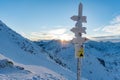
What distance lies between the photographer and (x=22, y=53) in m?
36.1

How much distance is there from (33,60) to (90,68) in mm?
41083

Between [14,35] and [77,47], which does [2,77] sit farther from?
[14,35]

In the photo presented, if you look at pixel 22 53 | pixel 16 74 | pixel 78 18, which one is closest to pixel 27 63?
pixel 22 53

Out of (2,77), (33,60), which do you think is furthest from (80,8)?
(33,60)

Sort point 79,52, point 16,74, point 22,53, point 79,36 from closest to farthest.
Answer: point 79,52 < point 79,36 < point 16,74 < point 22,53

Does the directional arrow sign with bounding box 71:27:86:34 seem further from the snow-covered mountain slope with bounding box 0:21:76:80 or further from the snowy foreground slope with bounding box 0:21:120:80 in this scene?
the snow-covered mountain slope with bounding box 0:21:76:80

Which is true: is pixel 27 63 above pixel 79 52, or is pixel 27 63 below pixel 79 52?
below

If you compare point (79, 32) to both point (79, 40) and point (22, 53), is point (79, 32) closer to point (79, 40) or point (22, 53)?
point (79, 40)

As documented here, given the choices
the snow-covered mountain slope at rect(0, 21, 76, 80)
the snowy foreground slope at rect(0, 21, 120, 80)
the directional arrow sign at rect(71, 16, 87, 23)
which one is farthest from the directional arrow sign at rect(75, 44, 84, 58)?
the snow-covered mountain slope at rect(0, 21, 76, 80)

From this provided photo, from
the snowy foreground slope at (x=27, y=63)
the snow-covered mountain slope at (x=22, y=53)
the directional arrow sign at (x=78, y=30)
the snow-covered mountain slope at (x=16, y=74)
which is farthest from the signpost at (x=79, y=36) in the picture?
the snow-covered mountain slope at (x=22, y=53)

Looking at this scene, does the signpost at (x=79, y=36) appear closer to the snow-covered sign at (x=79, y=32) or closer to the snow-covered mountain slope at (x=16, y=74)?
the snow-covered sign at (x=79, y=32)

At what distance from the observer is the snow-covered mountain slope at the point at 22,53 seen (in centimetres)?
3277

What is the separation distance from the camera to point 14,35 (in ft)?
139

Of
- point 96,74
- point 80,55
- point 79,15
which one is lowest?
point 96,74
